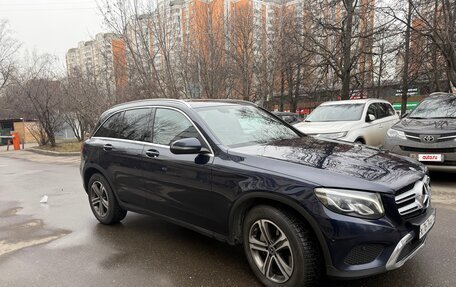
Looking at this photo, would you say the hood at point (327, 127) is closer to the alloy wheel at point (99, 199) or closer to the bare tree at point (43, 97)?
the alloy wheel at point (99, 199)

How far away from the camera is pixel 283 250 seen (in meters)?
2.80

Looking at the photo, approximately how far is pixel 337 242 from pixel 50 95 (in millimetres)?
20277

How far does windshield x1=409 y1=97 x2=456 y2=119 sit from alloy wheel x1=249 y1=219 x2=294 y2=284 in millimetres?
5722

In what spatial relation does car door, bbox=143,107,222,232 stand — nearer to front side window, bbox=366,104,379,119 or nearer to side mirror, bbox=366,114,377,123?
side mirror, bbox=366,114,377,123

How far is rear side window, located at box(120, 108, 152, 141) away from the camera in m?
4.17

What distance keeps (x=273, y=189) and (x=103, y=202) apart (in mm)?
3063

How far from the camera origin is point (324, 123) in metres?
8.31

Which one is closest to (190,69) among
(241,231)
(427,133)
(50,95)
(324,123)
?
(324,123)

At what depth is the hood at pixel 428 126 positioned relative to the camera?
239 inches

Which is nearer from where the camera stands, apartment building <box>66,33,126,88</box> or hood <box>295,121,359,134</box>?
hood <box>295,121,359,134</box>

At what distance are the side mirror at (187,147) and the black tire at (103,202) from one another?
1.87 metres

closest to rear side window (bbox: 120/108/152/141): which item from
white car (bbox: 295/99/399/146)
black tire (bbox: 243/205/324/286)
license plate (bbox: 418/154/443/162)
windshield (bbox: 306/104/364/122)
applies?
black tire (bbox: 243/205/324/286)

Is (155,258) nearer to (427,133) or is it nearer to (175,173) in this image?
(175,173)

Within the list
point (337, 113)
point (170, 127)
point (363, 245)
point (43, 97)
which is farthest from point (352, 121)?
point (43, 97)
